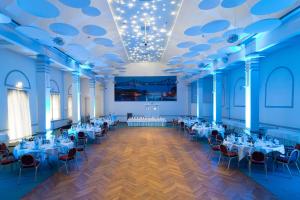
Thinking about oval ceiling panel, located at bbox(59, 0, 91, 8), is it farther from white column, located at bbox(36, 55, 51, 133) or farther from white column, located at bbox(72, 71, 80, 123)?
white column, located at bbox(72, 71, 80, 123)

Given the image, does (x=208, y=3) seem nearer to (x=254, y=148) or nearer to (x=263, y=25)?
(x=263, y=25)

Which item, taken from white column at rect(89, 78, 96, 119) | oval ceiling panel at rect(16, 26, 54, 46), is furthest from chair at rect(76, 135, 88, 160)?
white column at rect(89, 78, 96, 119)

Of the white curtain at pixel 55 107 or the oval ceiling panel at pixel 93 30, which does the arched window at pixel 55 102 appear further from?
the oval ceiling panel at pixel 93 30

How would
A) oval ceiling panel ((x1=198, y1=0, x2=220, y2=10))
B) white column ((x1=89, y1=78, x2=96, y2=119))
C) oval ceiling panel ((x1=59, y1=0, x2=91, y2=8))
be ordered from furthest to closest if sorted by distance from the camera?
white column ((x1=89, y1=78, x2=96, y2=119)) < oval ceiling panel ((x1=198, y1=0, x2=220, y2=10)) < oval ceiling panel ((x1=59, y1=0, x2=91, y2=8))

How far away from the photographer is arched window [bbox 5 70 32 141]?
926 cm

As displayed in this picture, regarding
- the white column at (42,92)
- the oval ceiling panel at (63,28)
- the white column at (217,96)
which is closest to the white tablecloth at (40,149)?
the white column at (42,92)

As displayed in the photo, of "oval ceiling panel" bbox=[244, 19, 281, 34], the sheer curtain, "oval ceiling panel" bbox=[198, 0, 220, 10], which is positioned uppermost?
"oval ceiling panel" bbox=[198, 0, 220, 10]

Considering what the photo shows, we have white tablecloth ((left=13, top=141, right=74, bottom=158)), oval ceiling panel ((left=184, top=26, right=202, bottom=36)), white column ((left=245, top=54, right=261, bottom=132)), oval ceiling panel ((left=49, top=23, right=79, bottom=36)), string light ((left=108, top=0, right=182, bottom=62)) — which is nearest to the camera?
oval ceiling panel ((left=49, top=23, right=79, bottom=36))

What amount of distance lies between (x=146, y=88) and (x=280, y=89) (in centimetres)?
1217

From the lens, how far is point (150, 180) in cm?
501

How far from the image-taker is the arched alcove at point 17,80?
9.12 m

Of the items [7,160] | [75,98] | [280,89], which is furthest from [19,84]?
[280,89]

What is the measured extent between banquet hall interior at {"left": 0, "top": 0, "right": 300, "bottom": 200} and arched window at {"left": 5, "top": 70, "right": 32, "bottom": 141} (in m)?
0.05

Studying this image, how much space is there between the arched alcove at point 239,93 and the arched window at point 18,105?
12368mm
